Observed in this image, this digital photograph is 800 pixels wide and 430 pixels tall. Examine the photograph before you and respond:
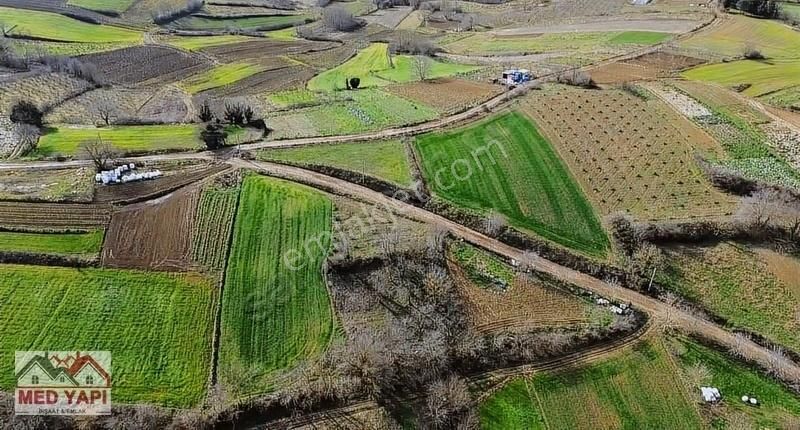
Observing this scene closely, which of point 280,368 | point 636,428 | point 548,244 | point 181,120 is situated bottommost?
point 636,428

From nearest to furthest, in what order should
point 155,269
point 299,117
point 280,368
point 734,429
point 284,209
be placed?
point 734,429 → point 280,368 → point 155,269 → point 284,209 → point 299,117

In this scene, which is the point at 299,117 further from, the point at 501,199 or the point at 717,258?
the point at 717,258

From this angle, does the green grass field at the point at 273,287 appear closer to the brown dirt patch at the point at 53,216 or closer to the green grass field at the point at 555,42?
the brown dirt patch at the point at 53,216

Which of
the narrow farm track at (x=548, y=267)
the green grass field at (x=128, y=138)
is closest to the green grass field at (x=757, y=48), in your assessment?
the narrow farm track at (x=548, y=267)

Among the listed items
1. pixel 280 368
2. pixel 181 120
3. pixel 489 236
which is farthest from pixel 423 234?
pixel 181 120

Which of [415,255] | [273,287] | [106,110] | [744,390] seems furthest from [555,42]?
[273,287]

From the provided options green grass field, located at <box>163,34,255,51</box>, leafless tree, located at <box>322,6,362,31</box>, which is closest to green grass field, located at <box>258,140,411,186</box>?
green grass field, located at <box>163,34,255,51</box>
